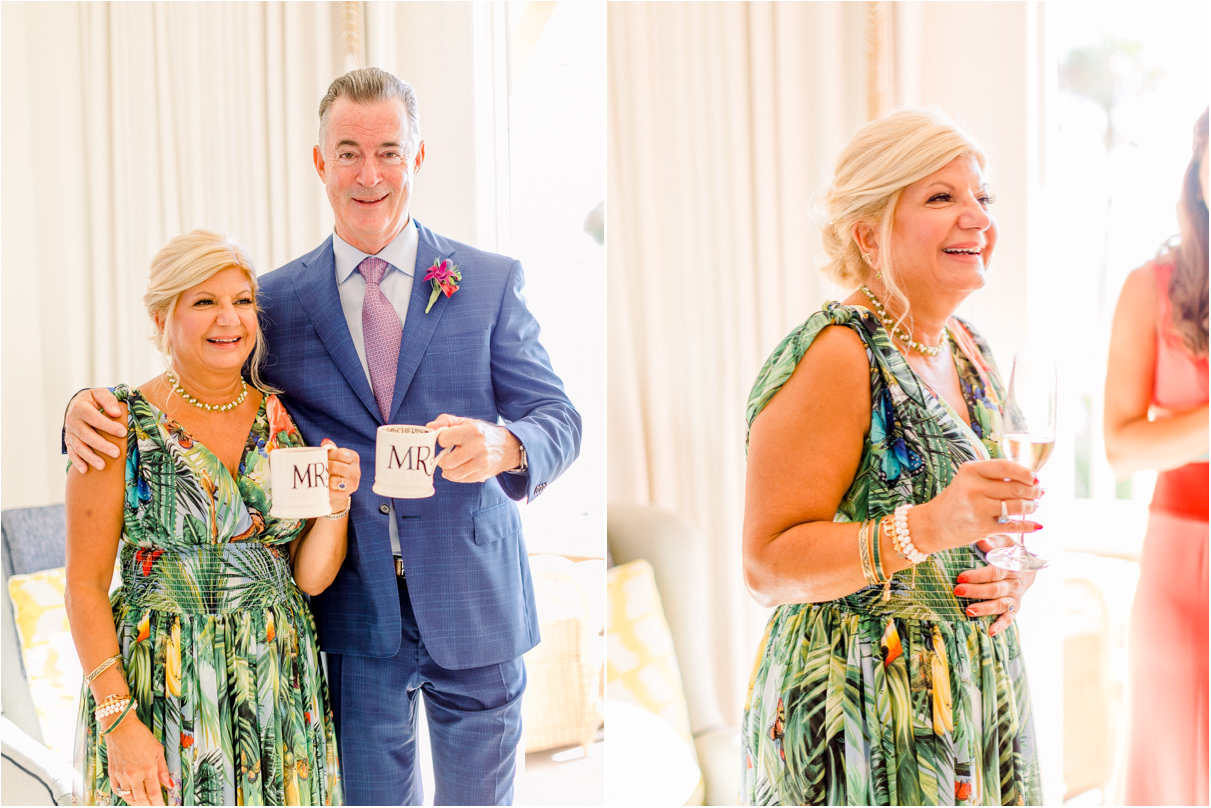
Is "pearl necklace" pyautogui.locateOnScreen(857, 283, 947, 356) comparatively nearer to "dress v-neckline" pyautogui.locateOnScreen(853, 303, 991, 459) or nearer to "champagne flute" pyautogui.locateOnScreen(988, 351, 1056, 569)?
"dress v-neckline" pyautogui.locateOnScreen(853, 303, 991, 459)

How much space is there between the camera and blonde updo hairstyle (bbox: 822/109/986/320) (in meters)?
1.38

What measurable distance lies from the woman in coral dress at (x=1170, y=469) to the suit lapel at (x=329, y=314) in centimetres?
155

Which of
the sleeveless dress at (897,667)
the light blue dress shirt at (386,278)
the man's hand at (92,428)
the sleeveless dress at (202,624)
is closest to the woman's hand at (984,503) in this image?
the sleeveless dress at (897,667)

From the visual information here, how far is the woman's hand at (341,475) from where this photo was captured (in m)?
1.51

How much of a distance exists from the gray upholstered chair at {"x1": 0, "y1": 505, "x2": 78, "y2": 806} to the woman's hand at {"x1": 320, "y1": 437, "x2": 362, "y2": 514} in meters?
0.65

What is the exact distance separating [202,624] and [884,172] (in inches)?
55.1

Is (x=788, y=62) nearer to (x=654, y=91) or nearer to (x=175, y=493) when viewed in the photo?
(x=654, y=91)

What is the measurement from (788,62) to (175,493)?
1.47 meters

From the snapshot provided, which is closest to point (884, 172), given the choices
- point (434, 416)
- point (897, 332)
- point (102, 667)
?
point (897, 332)

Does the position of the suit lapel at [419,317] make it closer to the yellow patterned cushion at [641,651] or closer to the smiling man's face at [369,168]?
the smiling man's face at [369,168]

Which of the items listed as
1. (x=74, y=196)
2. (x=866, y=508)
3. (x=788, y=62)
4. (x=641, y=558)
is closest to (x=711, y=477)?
(x=641, y=558)

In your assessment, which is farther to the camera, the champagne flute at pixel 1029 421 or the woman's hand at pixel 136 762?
the woman's hand at pixel 136 762

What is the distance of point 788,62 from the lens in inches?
70.8

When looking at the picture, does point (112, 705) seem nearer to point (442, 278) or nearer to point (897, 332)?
point (442, 278)
